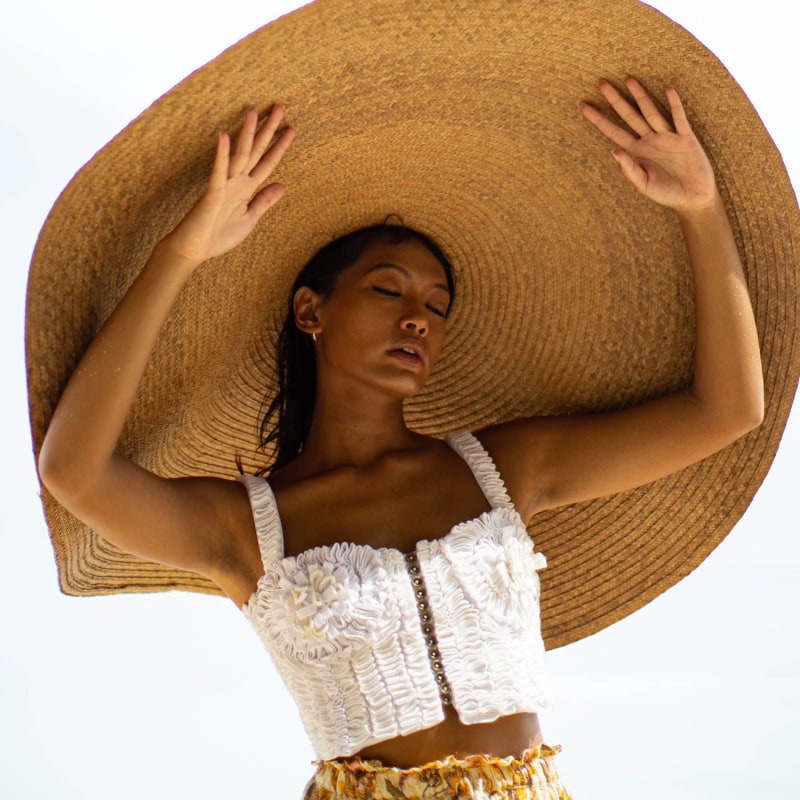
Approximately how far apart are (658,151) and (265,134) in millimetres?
532

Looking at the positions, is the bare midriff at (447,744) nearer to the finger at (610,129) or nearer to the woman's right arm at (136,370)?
the woman's right arm at (136,370)

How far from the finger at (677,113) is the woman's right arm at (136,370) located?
0.51 m

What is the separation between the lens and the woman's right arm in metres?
1.70

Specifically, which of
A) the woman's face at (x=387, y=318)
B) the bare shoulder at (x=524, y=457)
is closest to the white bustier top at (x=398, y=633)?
the bare shoulder at (x=524, y=457)

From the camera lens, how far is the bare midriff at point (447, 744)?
1.72 meters

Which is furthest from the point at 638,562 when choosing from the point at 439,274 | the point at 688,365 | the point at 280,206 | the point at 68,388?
the point at 68,388

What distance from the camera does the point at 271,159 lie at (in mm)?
1768

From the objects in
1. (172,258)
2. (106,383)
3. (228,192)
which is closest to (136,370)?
(106,383)

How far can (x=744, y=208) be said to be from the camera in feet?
6.25

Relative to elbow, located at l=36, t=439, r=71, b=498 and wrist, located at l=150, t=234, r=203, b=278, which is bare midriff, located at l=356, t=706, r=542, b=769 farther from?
wrist, located at l=150, t=234, r=203, b=278

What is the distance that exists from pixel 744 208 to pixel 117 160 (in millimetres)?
882

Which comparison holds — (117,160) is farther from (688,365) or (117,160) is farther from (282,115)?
(688,365)

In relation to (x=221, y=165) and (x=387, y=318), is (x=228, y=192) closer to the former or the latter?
(x=221, y=165)

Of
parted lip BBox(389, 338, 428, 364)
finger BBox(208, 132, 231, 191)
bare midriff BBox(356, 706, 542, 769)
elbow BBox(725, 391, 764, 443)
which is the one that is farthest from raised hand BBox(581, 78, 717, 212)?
bare midriff BBox(356, 706, 542, 769)
